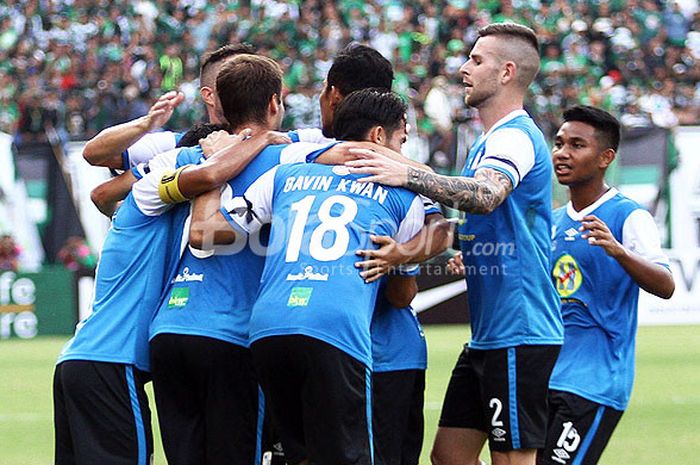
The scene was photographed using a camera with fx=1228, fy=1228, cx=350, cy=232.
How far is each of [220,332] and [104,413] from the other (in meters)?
0.67

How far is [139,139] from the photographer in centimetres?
→ 609

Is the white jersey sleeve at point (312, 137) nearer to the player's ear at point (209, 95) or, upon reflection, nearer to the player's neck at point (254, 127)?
the player's neck at point (254, 127)

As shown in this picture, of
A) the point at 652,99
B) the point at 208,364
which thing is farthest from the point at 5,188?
the point at 208,364

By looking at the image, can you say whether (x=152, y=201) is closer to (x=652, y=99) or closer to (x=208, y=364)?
(x=208, y=364)

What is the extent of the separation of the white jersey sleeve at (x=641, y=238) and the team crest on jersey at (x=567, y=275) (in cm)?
29

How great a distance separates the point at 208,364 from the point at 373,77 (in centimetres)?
168

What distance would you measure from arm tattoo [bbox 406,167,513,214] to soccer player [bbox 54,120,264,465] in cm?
76

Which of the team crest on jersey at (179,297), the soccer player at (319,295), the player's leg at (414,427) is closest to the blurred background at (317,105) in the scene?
the player's leg at (414,427)

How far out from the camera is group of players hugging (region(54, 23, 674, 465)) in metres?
5.27

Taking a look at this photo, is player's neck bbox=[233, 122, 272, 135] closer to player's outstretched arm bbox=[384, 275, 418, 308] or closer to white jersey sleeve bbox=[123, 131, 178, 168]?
white jersey sleeve bbox=[123, 131, 178, 168]

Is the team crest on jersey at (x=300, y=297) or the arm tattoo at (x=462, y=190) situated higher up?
the arm tattoo at (x=462, y=190)

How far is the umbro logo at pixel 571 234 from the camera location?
655cm

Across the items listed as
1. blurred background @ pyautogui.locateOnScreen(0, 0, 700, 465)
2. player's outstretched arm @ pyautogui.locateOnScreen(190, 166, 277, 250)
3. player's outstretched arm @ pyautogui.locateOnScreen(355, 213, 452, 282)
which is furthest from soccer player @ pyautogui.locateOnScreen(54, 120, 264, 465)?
blurred background @ pyautogui.locateOnScreen(0, 0, 700, 465)

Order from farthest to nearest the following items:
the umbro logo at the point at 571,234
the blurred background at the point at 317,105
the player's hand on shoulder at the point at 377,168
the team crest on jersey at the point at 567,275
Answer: the blurred background at the point at 317,105 < the umbro logo at the point at 571,234 < the team crest on jersey at the point at 567,275 < the player's hand on shoulder at the point at 377,168
